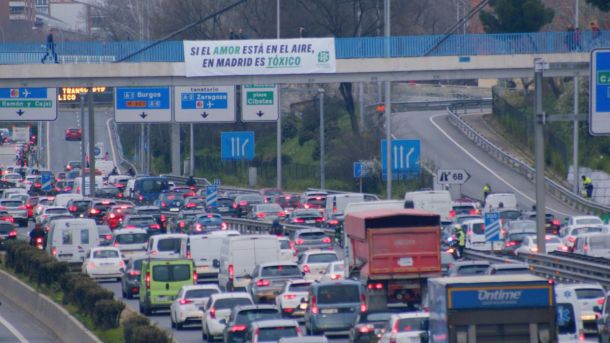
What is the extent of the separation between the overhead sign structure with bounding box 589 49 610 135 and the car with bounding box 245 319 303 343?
11.6 m

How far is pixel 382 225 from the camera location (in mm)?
33094

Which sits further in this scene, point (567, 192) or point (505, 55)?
point (567, 192)

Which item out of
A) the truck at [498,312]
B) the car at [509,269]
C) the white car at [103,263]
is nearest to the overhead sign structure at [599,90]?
the car at [509,269]

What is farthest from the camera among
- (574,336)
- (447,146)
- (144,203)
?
(447,146)

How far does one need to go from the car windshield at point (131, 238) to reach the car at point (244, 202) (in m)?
20.0

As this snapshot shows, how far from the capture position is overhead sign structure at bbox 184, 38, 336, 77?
51.9m

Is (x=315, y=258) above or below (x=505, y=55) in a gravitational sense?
below

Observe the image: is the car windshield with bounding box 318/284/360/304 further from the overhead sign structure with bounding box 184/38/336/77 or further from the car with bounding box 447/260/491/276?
the overhead sign structure with bounding box 184/38/336/77

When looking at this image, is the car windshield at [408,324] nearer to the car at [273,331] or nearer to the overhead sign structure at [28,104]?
the car at [273,331]

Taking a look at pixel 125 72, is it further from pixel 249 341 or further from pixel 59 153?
pixel 59 153

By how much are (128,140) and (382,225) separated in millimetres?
97400

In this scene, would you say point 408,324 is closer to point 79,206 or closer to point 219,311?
point 219,311

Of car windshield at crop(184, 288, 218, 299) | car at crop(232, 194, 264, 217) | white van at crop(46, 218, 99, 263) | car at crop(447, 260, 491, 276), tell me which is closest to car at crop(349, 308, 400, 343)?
car windshield at crop(184, 288, 218, 299)

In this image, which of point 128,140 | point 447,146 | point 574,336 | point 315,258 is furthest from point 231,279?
point 128,140
